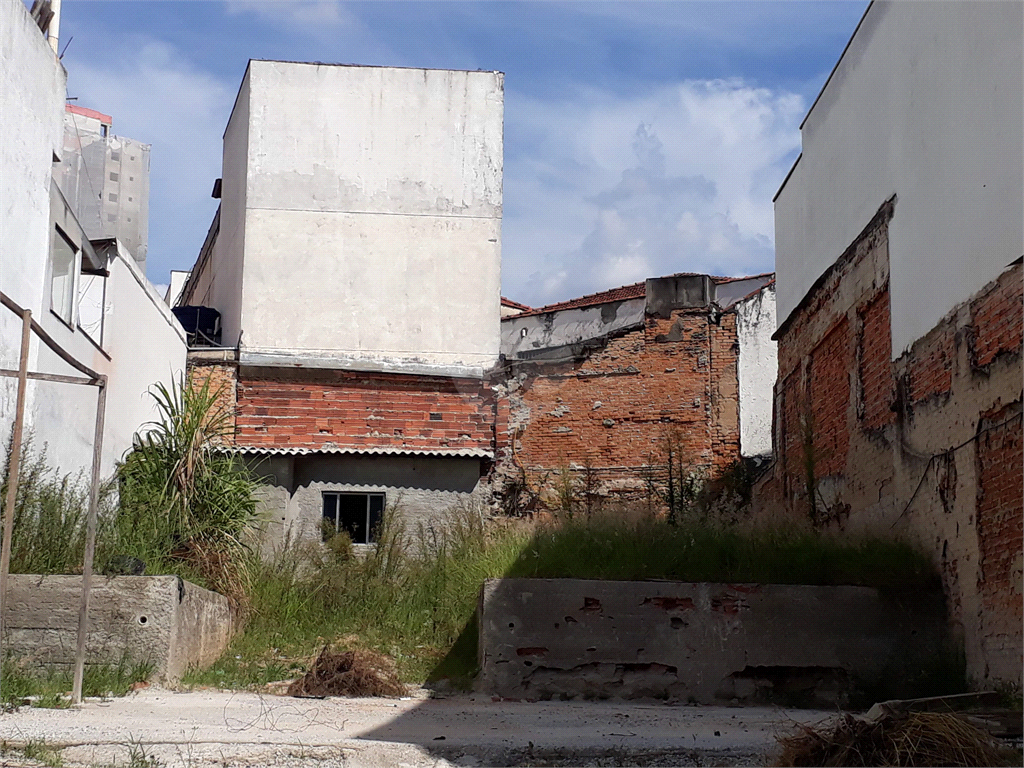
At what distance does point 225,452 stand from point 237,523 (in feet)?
3.41

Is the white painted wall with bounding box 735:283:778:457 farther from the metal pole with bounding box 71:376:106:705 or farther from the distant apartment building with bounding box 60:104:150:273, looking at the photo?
the metal pole with bounding box 71:376:106:705

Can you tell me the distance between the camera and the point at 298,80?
17.7 metres

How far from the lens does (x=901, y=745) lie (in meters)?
5.71

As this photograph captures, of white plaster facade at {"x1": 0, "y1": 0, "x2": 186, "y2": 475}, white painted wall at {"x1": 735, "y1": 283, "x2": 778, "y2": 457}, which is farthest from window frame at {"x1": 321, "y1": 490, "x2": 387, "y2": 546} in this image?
white painted wall at {"x1": 735, "y1": 283, "x2": 778, "y2": 457}

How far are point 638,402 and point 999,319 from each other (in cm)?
880

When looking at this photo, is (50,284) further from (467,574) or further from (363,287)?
(363,287)

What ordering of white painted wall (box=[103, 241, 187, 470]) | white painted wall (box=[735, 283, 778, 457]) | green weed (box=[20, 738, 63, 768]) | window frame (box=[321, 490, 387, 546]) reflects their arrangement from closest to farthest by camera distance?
green weed (box=[20, 738, 63, 768])
white painted wall (box=[103, 241, 187, 470])
window frame (box=[321, 490, 387, 546])
white painted wall (box=[735, 283, 778, 457])

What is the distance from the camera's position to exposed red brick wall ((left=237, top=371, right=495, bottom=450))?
15.8 m

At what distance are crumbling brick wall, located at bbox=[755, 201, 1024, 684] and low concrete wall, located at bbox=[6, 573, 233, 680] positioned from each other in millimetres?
6513

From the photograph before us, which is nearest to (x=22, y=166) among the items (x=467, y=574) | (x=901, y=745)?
(x=467, y=574)

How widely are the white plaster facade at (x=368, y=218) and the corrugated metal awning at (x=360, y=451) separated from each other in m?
1.32

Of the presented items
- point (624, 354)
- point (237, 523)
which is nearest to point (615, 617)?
point (237, 523)

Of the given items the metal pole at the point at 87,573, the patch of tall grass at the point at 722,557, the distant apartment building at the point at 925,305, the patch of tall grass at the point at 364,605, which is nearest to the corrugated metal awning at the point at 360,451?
the patch of tall grass at the point at 364,605

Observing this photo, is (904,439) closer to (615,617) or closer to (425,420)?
(615,617)
